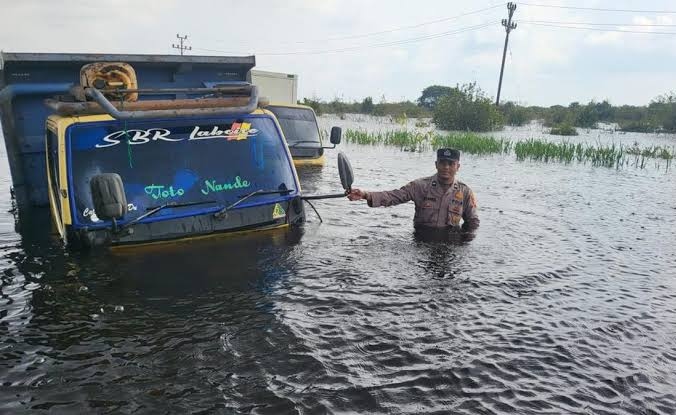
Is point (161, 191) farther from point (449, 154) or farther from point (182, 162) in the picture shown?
point (449, 154)

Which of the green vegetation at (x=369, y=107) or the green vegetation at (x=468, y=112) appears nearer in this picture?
the green vegetation at (x=468, y=112)

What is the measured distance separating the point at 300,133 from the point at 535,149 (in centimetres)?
1183

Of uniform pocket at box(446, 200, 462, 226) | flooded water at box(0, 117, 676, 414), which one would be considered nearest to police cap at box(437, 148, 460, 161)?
uniform pocket at box(446, 200, 462, 226)

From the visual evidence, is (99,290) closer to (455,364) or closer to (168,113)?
(168,113)

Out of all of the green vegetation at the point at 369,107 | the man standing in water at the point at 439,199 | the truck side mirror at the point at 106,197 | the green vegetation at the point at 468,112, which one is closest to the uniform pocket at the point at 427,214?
the man standing in water at the point at 439,199

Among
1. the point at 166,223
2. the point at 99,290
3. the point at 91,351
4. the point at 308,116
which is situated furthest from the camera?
the point at 308,116

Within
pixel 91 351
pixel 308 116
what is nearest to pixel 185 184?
pixel 91 351

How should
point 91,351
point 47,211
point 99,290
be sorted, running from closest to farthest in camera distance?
point 91,351 → point 99,290 → point 47,211

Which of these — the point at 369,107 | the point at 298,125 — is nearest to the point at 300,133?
the point at 298,125

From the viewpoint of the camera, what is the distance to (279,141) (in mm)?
5711

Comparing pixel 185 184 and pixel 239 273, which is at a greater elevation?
pixel 185 184

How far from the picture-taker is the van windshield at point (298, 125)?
1240 cm

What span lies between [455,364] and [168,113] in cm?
334

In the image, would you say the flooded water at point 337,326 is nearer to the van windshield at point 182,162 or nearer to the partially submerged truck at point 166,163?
the partially submerged truck at point 166,163
